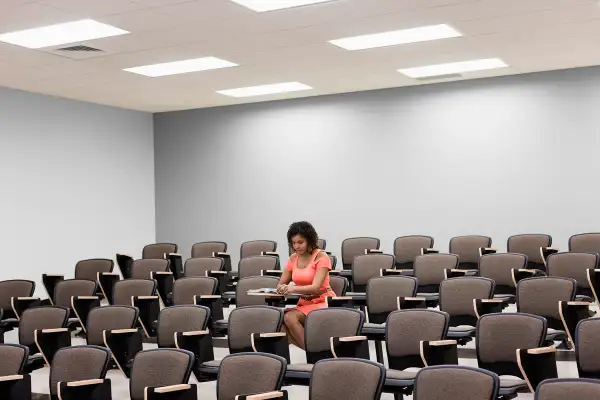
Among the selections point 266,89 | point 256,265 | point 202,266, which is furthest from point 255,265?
point 266,89

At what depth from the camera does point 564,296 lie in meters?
6.10

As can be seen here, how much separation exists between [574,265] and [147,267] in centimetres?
454

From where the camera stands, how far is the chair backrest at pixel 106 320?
21.7 feet

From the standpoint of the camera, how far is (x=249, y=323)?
241 inches

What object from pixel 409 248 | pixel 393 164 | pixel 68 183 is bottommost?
pixel 409 248

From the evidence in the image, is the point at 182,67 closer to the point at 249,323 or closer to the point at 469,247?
the point at 469,247

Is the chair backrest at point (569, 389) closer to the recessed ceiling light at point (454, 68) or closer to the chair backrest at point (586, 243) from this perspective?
the chair backrest at point (586, 243)

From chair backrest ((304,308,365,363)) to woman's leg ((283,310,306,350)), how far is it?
0.65 metres

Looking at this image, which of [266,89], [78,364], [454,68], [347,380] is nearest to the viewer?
[347,380]

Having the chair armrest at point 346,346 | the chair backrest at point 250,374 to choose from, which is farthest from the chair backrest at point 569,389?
the chair armrest at point 346,346

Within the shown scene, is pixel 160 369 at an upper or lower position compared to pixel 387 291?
lower

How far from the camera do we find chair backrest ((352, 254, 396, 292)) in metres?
8.25

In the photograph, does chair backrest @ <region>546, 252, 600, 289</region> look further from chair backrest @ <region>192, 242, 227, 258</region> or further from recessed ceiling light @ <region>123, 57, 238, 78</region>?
chair backrest @ <region>192, 242, 227, 258</region>

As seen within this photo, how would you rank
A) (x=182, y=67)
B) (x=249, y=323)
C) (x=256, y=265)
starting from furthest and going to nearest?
(x=182, y=67)
(x=256, y=265)
(x=249, y=323)
